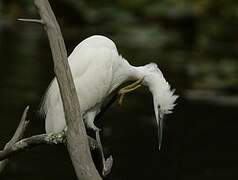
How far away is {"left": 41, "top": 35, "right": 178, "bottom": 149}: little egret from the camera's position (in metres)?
5.16

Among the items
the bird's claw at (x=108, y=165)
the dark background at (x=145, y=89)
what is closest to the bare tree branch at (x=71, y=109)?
the bird's claw at (x=108, y=165)

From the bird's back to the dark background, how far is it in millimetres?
3625

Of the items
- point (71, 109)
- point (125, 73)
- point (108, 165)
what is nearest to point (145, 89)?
point (125, 73)

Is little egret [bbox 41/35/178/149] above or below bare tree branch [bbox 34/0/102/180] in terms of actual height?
below

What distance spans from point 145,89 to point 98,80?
7939 millimetres

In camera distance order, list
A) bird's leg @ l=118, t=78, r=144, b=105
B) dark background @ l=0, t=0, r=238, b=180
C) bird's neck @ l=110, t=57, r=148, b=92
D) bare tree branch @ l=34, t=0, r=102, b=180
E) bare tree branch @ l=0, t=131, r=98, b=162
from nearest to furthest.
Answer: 1. bare tree branch @ l=34, t=0, r=102, b=180
2. bare tree branch @ l=0, t=131, r=98, b=162
3. bird's leg @ l=118, t=78, r=144, b=105
4. bird's neck @ l=110, t=57, r=148, b=92
5. dark background @ l=0, t=0, r=238, b=180

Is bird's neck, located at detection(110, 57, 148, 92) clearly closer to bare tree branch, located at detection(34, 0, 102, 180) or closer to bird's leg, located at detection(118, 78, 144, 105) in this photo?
bird's leg, located at detection(118, 78, 144, 105)

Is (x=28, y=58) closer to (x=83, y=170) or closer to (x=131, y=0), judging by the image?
(x=131, y=0)

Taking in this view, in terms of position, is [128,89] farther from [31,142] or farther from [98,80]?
[31,142]

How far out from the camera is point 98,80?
5.22m

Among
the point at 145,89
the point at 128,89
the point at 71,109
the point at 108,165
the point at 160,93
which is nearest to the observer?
the point at 71,109

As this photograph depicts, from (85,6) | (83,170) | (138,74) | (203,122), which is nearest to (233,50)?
(85,6)

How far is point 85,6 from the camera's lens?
21141 mm

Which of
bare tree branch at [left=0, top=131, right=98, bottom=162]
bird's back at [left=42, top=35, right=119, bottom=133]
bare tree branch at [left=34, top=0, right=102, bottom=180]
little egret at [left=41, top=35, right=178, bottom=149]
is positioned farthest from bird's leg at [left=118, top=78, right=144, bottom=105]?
bare tree branch at [left=34, top=0, right=102, bottom=180]
